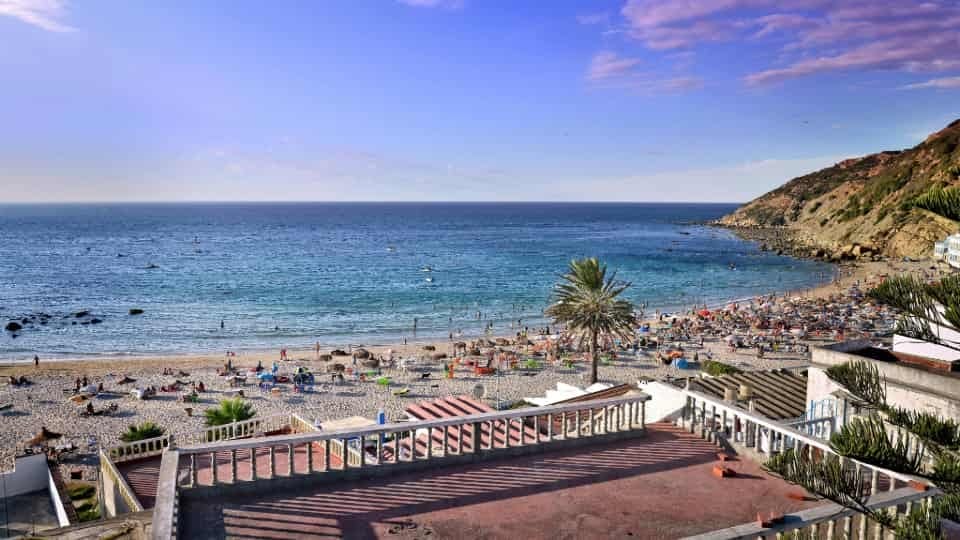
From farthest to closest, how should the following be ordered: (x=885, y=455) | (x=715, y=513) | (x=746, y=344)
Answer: (x=746, y=344) < (x=715, y=513) < (x=885, y=455)

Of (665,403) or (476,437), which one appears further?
(665,403)

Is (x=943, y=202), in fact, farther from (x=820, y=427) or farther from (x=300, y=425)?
(x=300, y=425)

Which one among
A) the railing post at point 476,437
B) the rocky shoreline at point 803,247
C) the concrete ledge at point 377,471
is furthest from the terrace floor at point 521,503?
the rocky shoreline at point 803,247

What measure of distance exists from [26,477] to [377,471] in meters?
12.8

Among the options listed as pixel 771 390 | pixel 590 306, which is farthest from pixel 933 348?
pixel 590 306

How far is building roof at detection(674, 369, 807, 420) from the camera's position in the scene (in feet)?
48.8

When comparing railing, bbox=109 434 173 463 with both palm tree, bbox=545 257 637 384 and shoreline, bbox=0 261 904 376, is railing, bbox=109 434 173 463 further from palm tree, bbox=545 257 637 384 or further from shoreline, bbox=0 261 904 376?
shoreline, bbox=0 261 904 376

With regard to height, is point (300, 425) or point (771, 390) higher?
point (771, 390)

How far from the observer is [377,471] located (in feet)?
28.3

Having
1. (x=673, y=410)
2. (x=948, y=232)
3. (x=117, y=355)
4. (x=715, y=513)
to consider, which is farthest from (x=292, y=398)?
(x=948, y=232)

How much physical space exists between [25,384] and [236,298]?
30.7 metres

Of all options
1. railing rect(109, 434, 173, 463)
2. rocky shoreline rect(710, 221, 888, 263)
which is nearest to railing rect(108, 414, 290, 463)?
railing rect(109, 434, 173, 463)

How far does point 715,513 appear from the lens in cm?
777

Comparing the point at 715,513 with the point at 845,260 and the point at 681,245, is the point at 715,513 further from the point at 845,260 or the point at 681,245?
the point at 681,245
